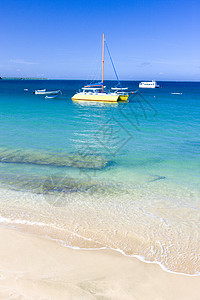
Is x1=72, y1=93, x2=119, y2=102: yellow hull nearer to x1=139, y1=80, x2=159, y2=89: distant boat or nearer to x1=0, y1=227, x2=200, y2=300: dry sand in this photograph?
x1=0, y1=227, x2=200, y2=300: dry sand

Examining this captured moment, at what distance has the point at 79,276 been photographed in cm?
488

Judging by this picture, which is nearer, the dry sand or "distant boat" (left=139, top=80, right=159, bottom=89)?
the dry sand

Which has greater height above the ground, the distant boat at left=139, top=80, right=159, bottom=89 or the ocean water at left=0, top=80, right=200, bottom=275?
the distant boat at left=139, top=80, right=159, bottom=89

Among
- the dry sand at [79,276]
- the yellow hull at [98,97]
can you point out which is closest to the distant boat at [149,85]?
the yellow hull at [98,97]

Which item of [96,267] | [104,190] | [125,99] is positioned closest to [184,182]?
[104,190]

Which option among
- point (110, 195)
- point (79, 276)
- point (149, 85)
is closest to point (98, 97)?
point (110, 195)

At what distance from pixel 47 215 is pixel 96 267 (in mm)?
2743

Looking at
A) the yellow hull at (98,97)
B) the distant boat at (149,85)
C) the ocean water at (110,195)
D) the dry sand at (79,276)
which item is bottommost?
the ocean water at (110,195)

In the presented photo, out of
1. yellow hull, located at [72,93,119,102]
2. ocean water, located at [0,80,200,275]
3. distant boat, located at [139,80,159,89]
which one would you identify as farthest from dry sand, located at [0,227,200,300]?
distant boat, located at [139,80,159,89]

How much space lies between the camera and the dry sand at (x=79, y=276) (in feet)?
14.6

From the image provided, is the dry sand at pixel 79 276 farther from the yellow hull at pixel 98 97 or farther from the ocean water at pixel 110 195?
the yellow hull at pixel 98 97

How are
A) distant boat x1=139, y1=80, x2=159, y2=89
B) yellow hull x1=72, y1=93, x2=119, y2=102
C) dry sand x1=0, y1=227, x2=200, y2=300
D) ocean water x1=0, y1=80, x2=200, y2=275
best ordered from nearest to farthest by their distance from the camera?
dry sand x1=0, y1=227, x2=200, y2=300, ocean water x1=0, y1=80, x2=200, y2=275, yellow hull x1=72, y1=93, x2=119, y2=102, distant boat x1=139, y1=80, x2=159, y2=89

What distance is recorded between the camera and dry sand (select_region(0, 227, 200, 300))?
4.46 m

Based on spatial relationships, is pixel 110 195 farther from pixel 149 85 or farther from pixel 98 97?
pixel 149 85
